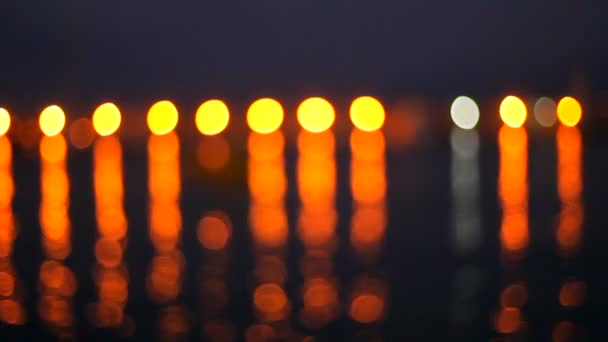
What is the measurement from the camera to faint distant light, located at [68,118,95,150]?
34.3 metres

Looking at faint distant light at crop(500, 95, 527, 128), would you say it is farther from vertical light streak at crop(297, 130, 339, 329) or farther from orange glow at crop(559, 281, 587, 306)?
orange glow at crop(559, 281, 587, 306)

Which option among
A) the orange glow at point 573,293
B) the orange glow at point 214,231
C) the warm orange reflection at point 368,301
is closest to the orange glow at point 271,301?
the warm orange reflection at point 368,301

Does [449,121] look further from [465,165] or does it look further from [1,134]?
[465,165]

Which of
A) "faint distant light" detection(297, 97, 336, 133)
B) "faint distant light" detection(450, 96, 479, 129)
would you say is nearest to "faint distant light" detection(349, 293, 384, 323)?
"faint distant light" detection(297, 97, 336, 133)

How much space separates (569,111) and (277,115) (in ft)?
24.7

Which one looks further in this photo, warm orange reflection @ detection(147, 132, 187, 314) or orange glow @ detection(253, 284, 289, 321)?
warm orange reflection @ detection(147, 132, 187, 314)

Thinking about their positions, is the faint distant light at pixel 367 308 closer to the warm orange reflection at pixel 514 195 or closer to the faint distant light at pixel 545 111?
the warm orange reflection at pixel 514 195

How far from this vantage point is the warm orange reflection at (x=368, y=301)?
334 inches

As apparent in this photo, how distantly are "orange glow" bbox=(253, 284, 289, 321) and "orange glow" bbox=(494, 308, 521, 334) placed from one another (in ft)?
3.98

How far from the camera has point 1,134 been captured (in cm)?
3869

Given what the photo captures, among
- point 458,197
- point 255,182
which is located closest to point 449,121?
point 255,182

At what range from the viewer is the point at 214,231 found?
13.5 meters

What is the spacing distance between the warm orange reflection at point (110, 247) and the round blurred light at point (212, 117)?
11.3 m

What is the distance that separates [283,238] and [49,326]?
4.72 metres
